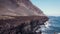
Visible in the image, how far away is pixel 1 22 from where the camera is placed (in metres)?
5.57

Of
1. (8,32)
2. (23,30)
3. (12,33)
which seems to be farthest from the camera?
(23,30)

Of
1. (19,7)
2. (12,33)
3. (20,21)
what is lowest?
(12,33)

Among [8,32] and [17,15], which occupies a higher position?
[17,15]

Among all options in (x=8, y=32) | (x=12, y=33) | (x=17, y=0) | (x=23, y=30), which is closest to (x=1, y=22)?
(x=8, y=32)

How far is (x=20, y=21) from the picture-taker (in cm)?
635

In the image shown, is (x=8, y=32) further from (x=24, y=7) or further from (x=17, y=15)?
(x=24, y=7)

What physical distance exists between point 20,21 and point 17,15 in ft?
2.12

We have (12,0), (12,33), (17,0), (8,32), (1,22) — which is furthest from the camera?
(17,0)

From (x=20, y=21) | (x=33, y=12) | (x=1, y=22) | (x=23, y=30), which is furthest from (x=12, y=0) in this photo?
(x=1, y=22)

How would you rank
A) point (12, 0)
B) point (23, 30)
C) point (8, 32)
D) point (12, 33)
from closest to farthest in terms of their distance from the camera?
1. point (8, 32)
2. point (12, 33)
3. point (23, 30)
4. point (12, 0)

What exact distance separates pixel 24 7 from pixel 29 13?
432 millimetres

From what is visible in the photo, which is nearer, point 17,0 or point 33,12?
point 33,12

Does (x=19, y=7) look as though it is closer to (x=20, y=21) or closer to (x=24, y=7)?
(x=24, y=7)

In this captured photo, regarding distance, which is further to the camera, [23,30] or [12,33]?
Answer: [23,30]
